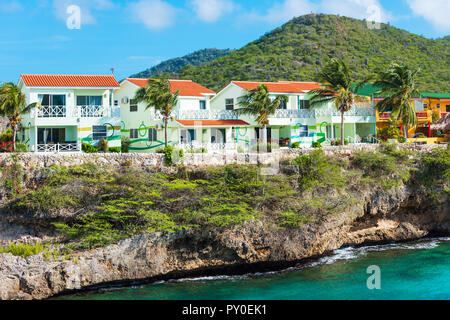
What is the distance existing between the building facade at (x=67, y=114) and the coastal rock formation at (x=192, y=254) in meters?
11.0

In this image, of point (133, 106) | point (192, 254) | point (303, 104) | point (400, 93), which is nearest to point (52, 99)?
point (133, 106)

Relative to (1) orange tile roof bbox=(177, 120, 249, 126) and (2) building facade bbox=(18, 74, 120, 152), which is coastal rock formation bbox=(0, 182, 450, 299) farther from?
(1) orange tile roof bbox=(177, 120, 249, 126)

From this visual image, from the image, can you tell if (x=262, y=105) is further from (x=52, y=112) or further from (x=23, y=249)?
(x=23, y=249)

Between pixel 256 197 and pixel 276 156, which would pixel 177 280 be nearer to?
pixel 256 197

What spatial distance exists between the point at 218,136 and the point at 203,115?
2.05 m

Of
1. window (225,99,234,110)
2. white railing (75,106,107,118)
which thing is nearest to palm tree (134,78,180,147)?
white railing (75,106,107,118)

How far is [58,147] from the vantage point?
33.1 m

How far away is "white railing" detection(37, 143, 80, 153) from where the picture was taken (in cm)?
3259

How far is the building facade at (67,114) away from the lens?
33594 mm

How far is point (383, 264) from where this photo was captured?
90.0 feet

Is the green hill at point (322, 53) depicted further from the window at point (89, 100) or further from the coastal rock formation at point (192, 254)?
the coastal rock formation at point (192, 254)

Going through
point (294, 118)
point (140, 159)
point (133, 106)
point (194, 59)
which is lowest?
point (140, 159)

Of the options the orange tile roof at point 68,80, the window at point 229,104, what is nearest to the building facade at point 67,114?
the orange tile roof at point 68,80

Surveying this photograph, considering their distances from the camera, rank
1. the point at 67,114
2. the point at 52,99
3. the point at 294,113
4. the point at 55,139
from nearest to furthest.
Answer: the point at 67,114, the point at 52,99, the point at 55,139, the point at 294,113
